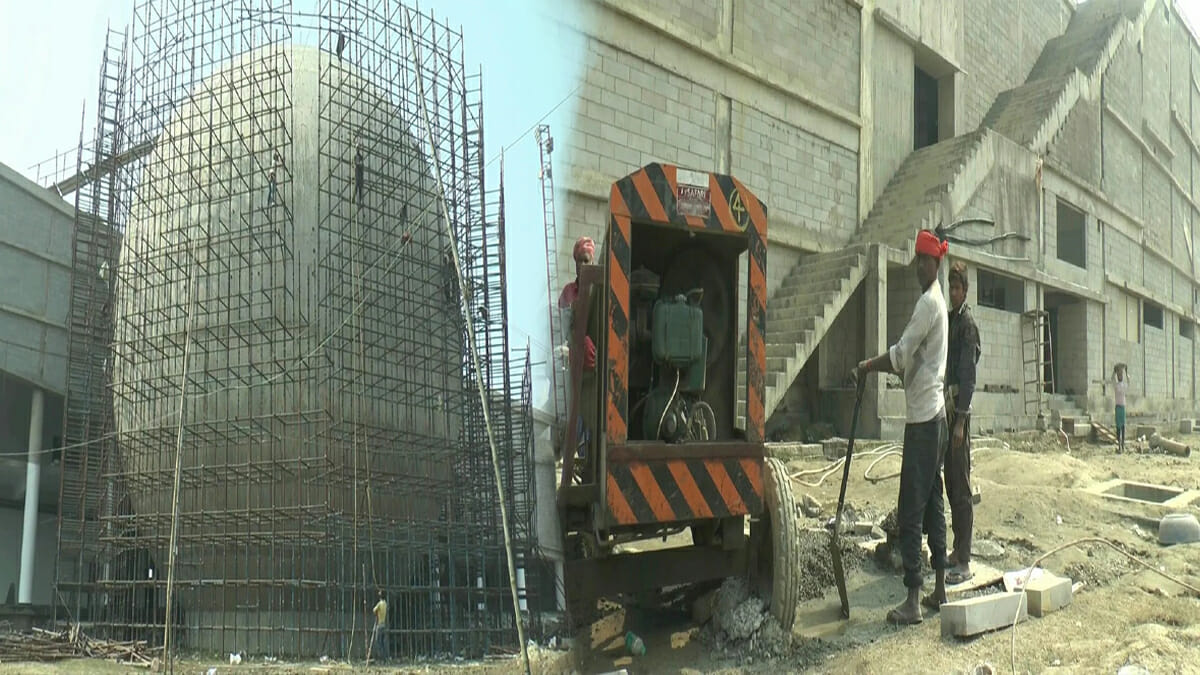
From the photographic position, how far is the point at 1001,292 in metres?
18.2

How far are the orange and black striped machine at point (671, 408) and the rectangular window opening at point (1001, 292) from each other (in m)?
15.2

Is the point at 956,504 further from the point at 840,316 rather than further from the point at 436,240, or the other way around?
the point at 840,316

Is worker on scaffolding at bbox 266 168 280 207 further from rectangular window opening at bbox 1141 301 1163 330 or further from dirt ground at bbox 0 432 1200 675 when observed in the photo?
rectangular window opening at bbox 1141 301 1163 330

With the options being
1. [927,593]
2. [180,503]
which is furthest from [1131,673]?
[180,503]

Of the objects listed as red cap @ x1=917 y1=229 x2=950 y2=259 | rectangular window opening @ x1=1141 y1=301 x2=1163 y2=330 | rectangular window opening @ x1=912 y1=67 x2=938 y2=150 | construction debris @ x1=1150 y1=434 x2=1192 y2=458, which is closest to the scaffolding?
red cap @ x1=917 y1=229 x2=950 y2=259

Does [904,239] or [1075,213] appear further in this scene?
[1075,213]

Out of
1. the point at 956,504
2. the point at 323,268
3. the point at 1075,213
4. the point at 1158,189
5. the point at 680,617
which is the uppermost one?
the point at 1158,189

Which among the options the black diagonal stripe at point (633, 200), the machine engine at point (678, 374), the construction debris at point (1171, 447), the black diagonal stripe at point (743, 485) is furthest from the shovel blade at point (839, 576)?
the construction debris at point (1171, 447)

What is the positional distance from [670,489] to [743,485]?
46 cm

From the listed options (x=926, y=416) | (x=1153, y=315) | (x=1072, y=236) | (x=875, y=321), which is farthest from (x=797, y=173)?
(x=1153, y=315)

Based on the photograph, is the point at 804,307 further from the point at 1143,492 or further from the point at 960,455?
the point at 960,455

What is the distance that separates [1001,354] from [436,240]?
13.5 meters

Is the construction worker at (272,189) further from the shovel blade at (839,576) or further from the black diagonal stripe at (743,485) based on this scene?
the shovel blade at (839,576)

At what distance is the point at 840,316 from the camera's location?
44.4 feet
